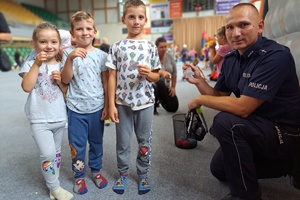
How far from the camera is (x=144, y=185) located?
1646 mm

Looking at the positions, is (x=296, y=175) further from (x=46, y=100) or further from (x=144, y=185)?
(x=46, y=100)

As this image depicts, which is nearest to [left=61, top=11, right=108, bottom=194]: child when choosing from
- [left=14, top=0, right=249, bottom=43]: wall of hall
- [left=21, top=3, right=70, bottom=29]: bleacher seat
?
[left=14, top=0, right=249, bottom=43]: wall of hall

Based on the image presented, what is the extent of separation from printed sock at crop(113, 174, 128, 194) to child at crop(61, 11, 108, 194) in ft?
0.70

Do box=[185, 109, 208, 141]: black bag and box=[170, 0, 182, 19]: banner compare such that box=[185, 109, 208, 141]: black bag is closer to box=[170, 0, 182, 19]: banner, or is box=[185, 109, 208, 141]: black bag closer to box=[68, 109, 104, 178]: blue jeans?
box=[68, 109, 104, 178]: blue jeans

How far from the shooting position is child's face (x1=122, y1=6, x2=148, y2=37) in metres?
1.50

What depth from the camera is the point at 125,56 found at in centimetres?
152

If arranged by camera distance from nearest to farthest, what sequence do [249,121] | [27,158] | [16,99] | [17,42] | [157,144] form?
[249,121] → [27,158] → [157,144] → [16,99] → [17,42]

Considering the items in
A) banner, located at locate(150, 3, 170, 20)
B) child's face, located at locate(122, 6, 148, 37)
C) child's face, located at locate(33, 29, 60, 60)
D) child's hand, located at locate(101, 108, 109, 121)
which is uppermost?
banner, located at locate(150, 3, 170, 20)

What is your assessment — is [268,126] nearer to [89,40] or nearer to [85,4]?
[89,40]

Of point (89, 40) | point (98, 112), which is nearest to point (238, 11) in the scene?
point (89, 40)

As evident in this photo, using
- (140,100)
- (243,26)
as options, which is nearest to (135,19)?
(140,100)

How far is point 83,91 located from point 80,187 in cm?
66

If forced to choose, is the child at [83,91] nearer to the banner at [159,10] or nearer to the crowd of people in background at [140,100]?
the crowd of people in background at [140,100]

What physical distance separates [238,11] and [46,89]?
1.23 metres
